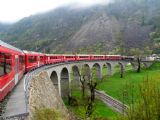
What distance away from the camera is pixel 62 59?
214ft

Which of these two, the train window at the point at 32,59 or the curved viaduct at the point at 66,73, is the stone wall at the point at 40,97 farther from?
the curved viaduct at the point at 66,73

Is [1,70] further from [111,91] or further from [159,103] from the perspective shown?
[111,91]

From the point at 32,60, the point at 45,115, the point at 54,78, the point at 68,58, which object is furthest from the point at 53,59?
the point at 45,115

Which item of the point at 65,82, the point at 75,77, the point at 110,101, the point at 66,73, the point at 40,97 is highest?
the point at 66,73

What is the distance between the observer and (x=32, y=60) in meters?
42.4

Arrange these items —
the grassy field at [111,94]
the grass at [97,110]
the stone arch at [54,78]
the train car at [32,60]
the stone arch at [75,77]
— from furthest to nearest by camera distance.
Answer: the stone arch at [75,77] < the stone arch at [54,78] < the grass at [97,110] < the grassy field at [111,94] < the train car at [32,60]

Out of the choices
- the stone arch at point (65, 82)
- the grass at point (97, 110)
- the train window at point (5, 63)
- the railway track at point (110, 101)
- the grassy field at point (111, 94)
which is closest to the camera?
the train window at point (5, 63)

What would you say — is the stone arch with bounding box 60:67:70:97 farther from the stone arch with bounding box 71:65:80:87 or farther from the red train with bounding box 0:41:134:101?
the stone arch with bounding box 71:65:80:87

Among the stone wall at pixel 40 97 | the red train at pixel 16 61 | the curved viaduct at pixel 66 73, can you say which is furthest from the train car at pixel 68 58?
the stone wall at pixel 40 97

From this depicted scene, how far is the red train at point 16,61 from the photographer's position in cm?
2066

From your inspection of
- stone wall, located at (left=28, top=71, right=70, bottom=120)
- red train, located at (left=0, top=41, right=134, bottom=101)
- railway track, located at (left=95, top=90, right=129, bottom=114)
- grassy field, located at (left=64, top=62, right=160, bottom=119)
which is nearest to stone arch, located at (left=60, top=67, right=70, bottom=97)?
grassy field, located at (left=64, top=62, right=160, bottom=119)

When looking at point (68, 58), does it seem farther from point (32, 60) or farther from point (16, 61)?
point (16, 61)

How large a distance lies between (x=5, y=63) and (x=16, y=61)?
6.74 meters

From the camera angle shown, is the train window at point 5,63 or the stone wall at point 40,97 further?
the stone wall at point 40,97
